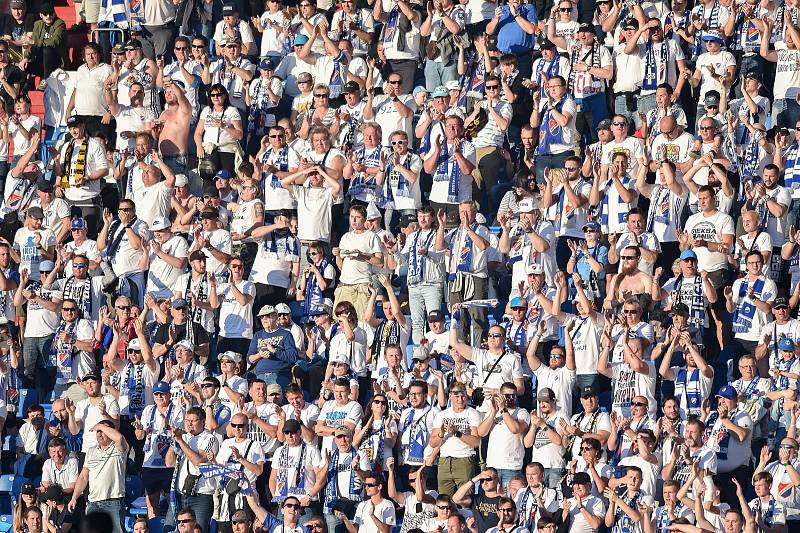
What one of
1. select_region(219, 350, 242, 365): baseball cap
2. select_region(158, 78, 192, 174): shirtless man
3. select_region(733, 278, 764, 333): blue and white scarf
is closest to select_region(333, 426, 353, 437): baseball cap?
select_region(219, 350, 242, 365): baseball cap

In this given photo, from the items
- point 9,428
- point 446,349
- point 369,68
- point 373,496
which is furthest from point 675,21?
point 9,428

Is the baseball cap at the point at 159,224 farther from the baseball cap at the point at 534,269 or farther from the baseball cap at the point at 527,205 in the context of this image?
the baseball cap at the point at 534,269

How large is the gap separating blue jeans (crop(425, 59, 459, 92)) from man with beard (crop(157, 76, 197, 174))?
2.63 meters

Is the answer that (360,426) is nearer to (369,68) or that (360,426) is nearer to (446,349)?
(446,349)

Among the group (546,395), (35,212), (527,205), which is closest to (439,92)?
(527,205)

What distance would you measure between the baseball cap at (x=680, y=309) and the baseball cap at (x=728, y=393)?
2.66 feet

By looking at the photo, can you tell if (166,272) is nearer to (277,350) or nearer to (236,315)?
(236,315)

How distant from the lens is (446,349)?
19641 millimetres

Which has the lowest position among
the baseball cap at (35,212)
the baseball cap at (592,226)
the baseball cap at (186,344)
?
the baseball cap at (186,344)

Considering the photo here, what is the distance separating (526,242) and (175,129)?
14.8 feet

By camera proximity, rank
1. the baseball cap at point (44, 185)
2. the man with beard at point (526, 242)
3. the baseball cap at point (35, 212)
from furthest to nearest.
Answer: the baseball cap at point (44, 185) < the baseball cap at point (35, 212) < the man with beard at point (526, 242)

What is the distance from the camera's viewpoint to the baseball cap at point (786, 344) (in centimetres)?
1878

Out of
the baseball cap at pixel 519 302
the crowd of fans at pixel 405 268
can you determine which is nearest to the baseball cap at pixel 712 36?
the crowd of fans at pixel 405 268

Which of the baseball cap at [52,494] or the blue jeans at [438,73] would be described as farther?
the blue jeans at [438,73]
